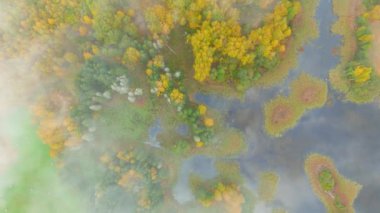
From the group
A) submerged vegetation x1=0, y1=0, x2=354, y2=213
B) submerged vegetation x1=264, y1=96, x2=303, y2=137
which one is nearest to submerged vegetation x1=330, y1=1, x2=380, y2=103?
submerged vegetation x1=0, y1=0, x2=354, y2=213

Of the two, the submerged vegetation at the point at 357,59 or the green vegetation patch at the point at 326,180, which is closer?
the submerged vegetation at the point at 357,59

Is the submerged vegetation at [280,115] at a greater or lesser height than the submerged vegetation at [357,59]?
lesser

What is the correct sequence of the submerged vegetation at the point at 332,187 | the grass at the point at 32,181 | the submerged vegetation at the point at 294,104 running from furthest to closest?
the grass at the point at 32,181 < the submerged vegetation at the point at 332,187 < the submerged vegetation at the point at 294,104

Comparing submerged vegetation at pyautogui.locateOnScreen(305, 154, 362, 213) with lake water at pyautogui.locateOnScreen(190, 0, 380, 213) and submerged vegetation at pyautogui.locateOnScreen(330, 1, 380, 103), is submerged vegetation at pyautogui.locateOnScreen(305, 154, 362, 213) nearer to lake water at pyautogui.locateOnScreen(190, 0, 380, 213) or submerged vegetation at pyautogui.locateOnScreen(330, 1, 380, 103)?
lake water at pyautogui.locateOnScreen(190, 0, 380, 213)

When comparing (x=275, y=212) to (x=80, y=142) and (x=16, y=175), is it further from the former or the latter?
(x=16, y=175)

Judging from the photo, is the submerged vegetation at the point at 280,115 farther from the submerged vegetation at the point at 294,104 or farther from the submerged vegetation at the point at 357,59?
the submerged vegetation at the point at 357,59

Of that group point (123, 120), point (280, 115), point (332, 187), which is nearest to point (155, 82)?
point (123, 120)

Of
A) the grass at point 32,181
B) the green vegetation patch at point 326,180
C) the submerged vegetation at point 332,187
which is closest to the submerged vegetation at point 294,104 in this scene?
the submerged vegetation at point 332,187

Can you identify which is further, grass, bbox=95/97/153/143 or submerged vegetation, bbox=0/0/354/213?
grass, bbox=95/97/153/143

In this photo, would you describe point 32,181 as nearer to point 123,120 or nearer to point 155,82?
point 123,120
